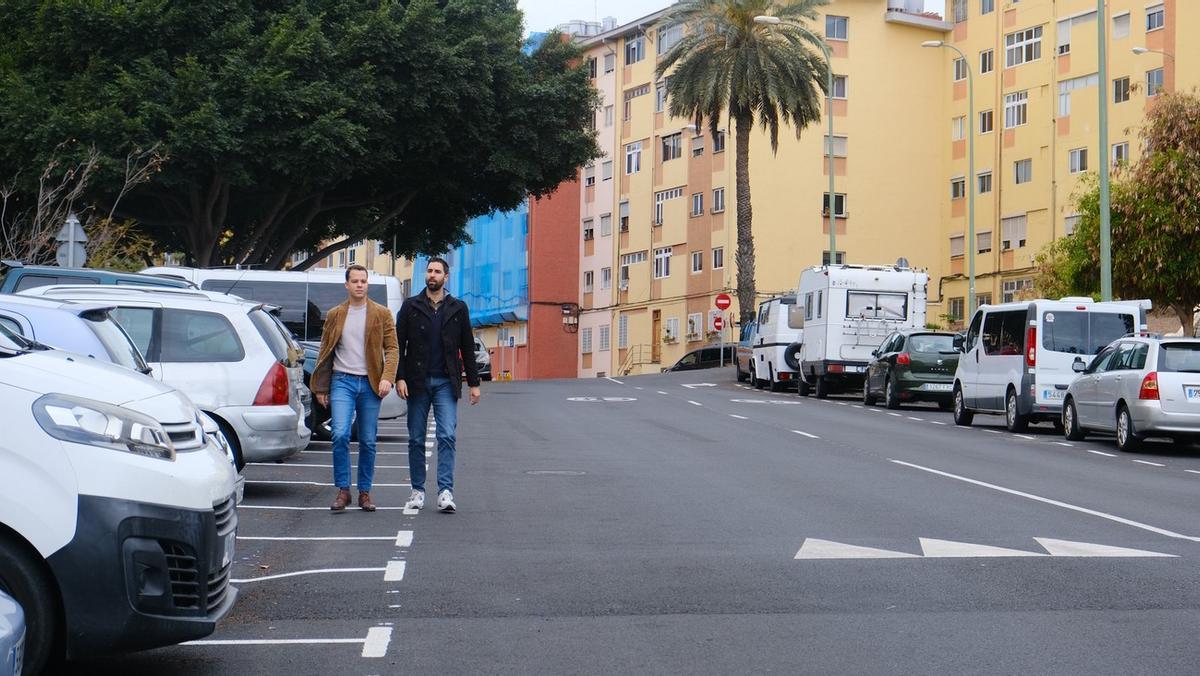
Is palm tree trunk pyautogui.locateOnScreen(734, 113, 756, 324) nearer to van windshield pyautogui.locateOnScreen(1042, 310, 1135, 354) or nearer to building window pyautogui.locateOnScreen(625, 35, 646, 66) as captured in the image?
van windshield pyautogui.locateOnScreen(1042, 310, 1135, 354)

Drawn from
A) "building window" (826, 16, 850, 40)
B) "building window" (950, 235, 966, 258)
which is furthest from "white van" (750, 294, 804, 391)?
"building window" (826, 16, 850, 40)

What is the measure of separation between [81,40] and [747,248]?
2232 centimetres

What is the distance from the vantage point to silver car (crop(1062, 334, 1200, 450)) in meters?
21.0

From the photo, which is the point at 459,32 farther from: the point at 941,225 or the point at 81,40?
the point at 941,225

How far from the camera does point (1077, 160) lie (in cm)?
6184

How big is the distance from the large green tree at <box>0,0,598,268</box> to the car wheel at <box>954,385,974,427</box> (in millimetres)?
13173

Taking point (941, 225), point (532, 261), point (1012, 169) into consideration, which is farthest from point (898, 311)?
point (532, 261)

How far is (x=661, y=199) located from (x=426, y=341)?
6217cm

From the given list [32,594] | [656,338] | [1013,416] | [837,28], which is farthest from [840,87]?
[32,594]

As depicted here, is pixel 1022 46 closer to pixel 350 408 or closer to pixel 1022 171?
pixel 1022 171

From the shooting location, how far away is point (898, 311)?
38.3 m

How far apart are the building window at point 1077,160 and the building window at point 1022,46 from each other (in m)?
4.12

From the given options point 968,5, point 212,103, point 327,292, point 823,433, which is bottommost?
point 823,433

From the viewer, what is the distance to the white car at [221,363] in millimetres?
13445
